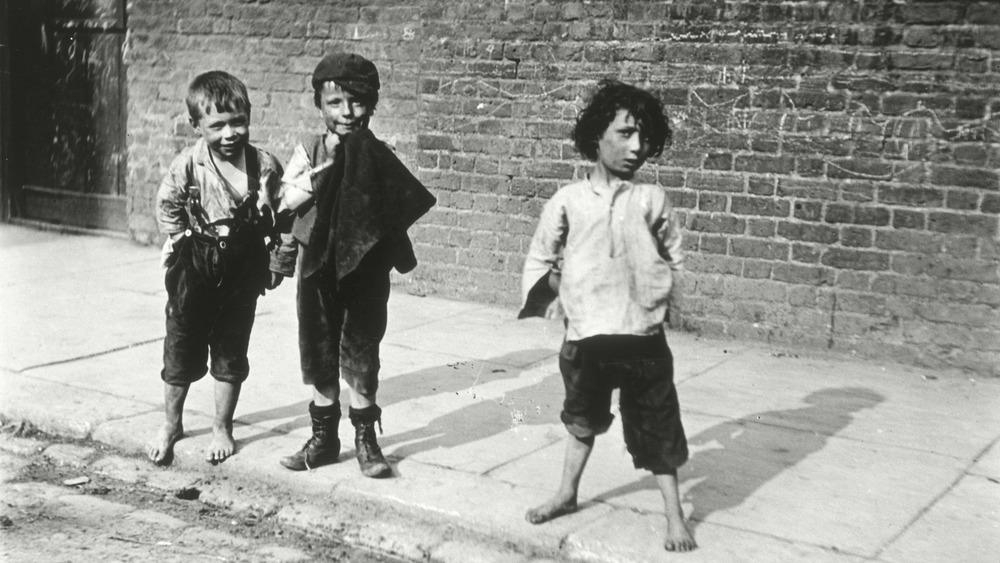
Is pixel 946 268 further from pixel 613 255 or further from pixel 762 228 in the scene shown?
pixel 613 255

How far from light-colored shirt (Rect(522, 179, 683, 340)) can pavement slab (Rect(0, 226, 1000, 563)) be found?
0.72 metres

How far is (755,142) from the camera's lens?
677 centimetres

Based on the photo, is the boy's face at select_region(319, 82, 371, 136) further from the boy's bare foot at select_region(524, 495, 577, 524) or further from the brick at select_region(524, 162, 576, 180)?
the brick at select_region(524, 162, 576, 180)

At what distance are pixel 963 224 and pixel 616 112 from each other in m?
3.13

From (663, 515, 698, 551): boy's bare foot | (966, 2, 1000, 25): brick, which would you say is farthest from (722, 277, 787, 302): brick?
(663, 515, 698, 551): boy's bare foot

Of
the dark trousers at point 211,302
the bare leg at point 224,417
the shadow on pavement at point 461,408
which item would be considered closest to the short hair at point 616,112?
the dark trousers at point 211,302

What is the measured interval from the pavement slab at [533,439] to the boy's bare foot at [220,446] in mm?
42

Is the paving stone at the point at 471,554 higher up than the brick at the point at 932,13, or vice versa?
the brick at the point at 932,13

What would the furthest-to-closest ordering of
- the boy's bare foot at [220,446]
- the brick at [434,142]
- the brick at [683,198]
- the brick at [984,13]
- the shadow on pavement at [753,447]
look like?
1. the brick at [434,142]
2. the brick at [683,198]
3. the brick at [984,13]
4. the boy's bare foot at [220,446]
5. the shadow on pavement at [753,447]

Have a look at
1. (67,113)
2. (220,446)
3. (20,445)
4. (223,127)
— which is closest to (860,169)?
(223,127)

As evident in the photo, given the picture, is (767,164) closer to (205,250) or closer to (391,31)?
(391,31)

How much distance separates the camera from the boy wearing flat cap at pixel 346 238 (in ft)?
14.2

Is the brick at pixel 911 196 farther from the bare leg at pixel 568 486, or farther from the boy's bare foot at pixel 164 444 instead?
the boy's bare foot at pixel 164 444

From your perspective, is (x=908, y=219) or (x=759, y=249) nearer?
(x=908, y=219)
